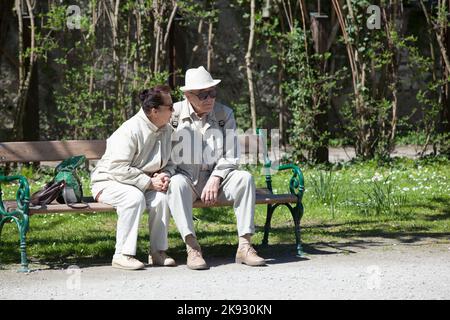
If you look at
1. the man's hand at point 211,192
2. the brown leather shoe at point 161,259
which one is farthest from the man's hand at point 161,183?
the brown leather shoe at point 161,259

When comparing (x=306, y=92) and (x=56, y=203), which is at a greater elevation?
(x=306, y=92)

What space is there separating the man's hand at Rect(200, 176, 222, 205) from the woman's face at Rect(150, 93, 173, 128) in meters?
0.50

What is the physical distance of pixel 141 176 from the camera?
251 inches

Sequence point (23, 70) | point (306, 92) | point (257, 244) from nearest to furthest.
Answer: point (257, 244), point (23, 70), point (306, 92)

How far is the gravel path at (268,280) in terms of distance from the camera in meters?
5.46

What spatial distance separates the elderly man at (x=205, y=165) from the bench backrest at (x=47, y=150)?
0.64 m

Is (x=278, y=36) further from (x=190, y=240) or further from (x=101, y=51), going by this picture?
(x=190, y=240)

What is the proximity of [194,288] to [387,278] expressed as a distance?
46.2 inches

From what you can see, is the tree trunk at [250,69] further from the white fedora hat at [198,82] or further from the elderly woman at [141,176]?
the elderly woman at [141,176]

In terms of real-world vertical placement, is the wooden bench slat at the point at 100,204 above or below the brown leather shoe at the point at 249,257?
above

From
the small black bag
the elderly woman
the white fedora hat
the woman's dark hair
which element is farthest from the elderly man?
the small black bag

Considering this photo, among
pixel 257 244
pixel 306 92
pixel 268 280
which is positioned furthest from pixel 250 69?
pixel 268 280

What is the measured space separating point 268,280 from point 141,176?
1.13m

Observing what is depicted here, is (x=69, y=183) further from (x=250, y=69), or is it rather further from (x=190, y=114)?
(x=250, y=69)
